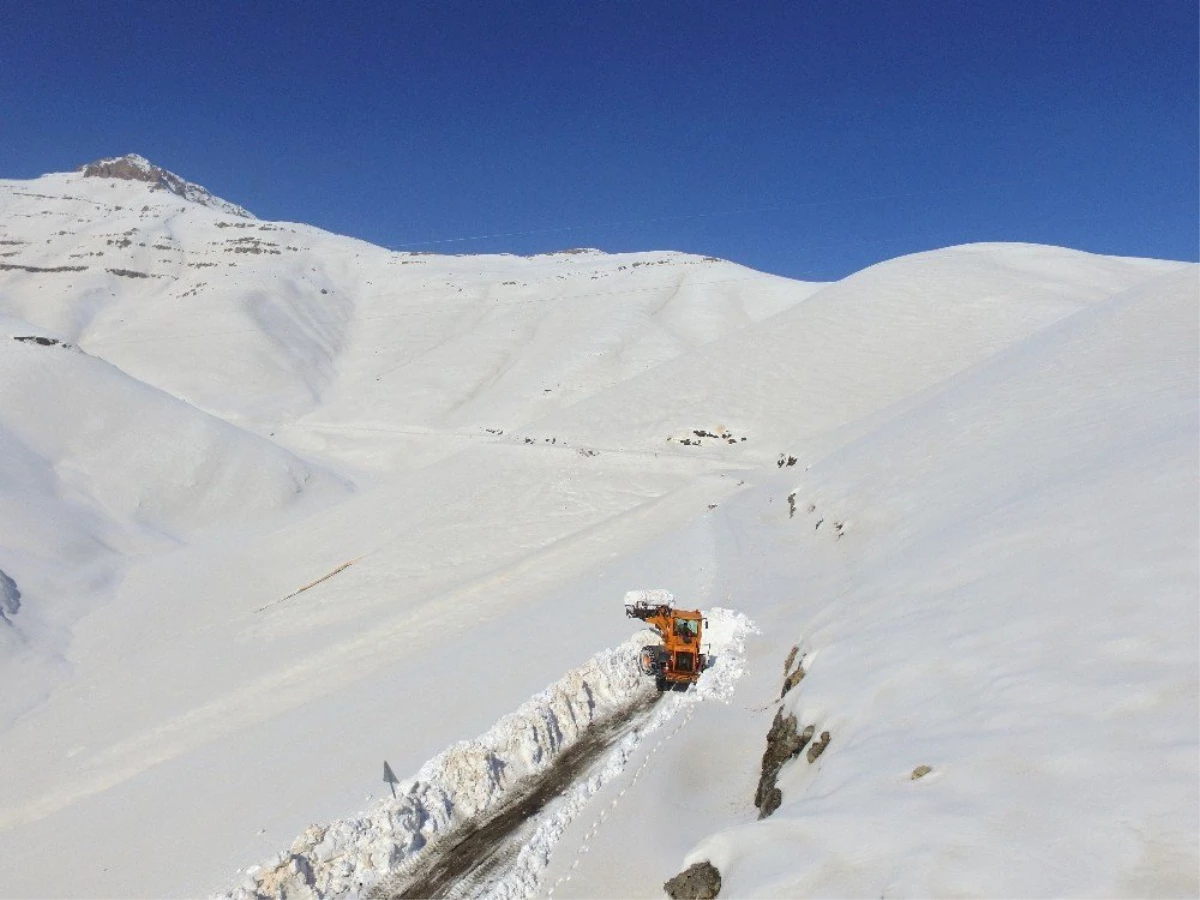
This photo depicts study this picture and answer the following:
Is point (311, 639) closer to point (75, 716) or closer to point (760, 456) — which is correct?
point (75, 716)

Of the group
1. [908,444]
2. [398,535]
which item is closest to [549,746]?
[908,444]

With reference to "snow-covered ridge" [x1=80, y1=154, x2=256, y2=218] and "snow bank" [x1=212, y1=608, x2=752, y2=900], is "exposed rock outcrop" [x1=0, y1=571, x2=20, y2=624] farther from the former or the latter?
"snow-covered ridge" [x1=80, y1=154, x2=256, y2=218]

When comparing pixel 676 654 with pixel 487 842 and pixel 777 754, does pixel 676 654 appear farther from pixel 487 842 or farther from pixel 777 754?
pixel 487 842

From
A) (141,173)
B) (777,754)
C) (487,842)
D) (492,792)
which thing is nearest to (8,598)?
(492,792)

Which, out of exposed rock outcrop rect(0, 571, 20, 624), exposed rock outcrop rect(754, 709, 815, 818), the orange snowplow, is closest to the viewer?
exposed rock outcrop rect(754, 709, 815, 818)

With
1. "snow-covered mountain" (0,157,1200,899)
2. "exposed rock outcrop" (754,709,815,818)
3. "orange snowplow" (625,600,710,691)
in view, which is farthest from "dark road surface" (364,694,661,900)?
"exposed rock outcrop" (754,709,815,818)

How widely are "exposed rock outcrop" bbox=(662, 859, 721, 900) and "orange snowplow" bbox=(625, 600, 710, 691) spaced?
20.2 feet

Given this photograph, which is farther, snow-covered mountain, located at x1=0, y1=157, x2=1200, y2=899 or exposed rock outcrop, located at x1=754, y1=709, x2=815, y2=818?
exposed rock outcrop, located at x1=754, y1=709, x2=815, y2=818

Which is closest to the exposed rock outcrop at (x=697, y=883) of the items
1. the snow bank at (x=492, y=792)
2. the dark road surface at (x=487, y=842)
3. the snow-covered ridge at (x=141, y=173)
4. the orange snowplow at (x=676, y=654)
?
the snow bank at (x=492, y=792)

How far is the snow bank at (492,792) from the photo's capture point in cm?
838

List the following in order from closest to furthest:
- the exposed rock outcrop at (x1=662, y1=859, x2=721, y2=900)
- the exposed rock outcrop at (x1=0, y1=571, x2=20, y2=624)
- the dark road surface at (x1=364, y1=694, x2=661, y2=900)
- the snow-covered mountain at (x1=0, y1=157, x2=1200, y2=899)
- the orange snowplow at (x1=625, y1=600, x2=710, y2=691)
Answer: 1. the snow-covered mountain at (x1=0, y1=157, x2=1200, y2=899)
2. the exposed rock outcrop at (x1=662, y1=859, x2=721, y2=900)
3. the dark road surface at (x1=364, y1=694, x2=661, y2=900)
4. the orange snowplow at (x1=625, y1=600, x2=710, y2=691)
5. the exposed rock outcrop at (x1=0, y1=571, x2=20, y2=624)

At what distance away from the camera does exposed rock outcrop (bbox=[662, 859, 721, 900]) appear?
18.3 ft

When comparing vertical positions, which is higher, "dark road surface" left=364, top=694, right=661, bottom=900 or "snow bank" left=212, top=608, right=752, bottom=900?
"snow bank" left=212, top=608, right=752, bottom=900

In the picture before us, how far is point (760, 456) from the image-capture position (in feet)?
104
